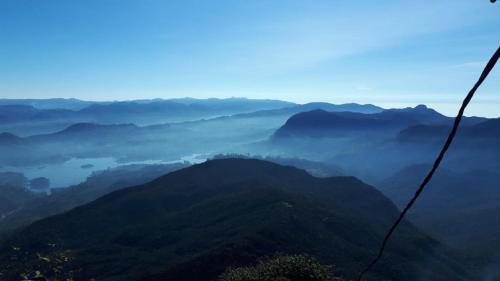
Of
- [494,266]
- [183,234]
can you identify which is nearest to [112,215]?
[183,234]

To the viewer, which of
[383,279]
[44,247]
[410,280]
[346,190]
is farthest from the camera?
[346,190]

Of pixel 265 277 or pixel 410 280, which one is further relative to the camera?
pixel 410 280

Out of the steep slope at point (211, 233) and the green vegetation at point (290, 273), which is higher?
the green vegetation at point (290, 273)

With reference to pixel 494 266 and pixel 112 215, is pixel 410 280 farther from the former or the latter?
pixel 112 215

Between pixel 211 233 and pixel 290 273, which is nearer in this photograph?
pixel 290 273

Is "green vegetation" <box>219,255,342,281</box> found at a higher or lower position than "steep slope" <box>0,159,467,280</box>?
higher

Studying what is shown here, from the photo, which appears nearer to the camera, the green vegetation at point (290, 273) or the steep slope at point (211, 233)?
the green vegetation at point (290, 273)

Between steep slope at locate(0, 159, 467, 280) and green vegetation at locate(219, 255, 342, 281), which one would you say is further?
steep slope at locate(0, 159, 467, 280)

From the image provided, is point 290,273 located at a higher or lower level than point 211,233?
higher
